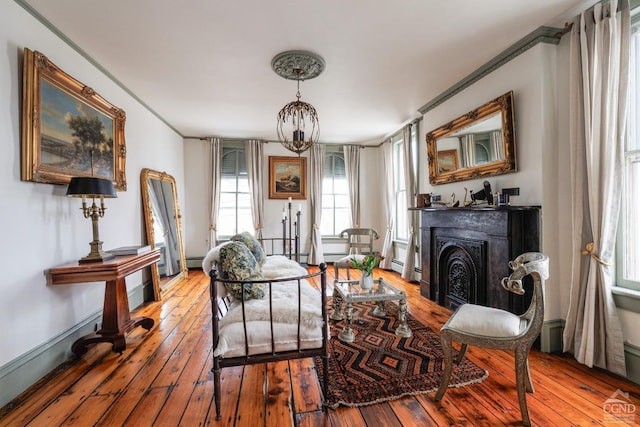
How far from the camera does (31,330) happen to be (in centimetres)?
203

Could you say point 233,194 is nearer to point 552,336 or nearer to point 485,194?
point 485,194

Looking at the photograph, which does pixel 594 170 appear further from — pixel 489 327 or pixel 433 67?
pixel 433 67

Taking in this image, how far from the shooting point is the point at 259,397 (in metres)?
1.90

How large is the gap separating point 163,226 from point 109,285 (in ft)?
6.84

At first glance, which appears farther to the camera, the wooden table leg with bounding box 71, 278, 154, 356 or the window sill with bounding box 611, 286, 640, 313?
the wooden table leg with bounding box 71, 278, 154, 356

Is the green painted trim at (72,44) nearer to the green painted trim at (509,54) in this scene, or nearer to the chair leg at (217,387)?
the chair leg at (217,387)

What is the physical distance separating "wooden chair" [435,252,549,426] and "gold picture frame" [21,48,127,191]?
3.19 m

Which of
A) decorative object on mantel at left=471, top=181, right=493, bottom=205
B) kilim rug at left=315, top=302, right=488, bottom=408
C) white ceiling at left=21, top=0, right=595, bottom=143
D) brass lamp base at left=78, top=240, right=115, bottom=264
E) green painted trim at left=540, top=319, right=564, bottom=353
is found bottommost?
kilim rug at left=315, top=302, right=488, bottom=408

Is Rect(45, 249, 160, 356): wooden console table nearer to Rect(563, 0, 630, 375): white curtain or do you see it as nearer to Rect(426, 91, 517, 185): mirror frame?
Rect(426, 91, 517, 185): mirror frame

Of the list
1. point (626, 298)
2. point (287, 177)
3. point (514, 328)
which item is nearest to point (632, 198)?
point (626, 298)

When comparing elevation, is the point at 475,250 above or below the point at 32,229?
below

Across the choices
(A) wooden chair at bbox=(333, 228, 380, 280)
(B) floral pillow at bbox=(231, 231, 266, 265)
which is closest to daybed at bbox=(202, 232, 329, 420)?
(B) floral pillow at bbox=(231, 231, 266, 265)

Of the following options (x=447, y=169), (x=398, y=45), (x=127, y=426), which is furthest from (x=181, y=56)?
(x=447, y=169)

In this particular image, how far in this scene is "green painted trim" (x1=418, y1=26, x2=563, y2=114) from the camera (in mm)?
2365
